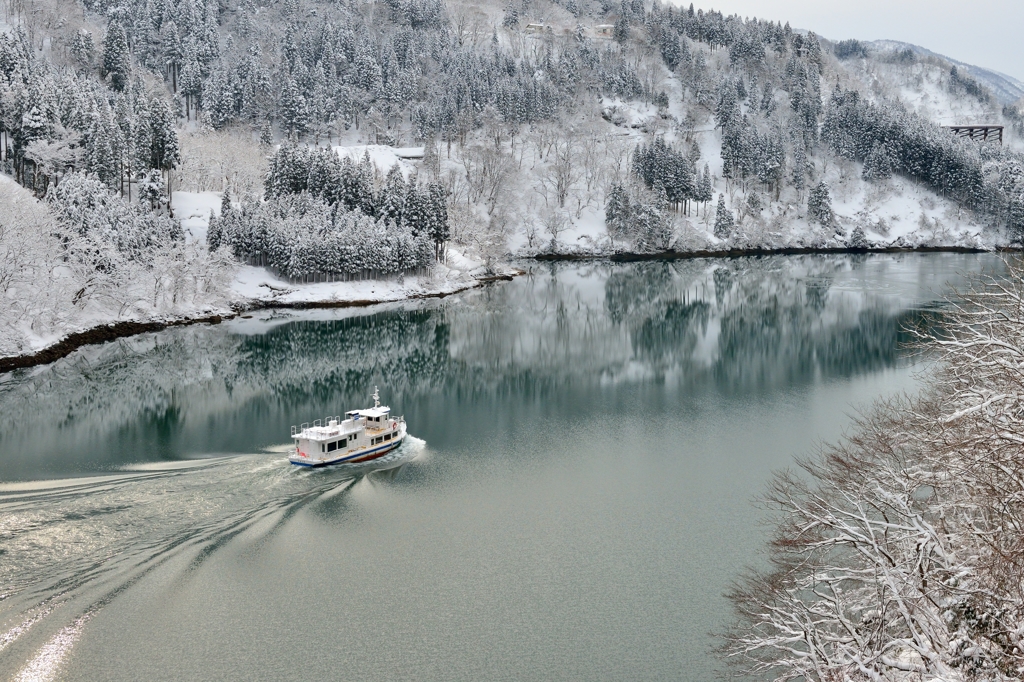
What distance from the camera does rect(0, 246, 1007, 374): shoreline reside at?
45312 mm

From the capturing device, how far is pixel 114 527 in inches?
875

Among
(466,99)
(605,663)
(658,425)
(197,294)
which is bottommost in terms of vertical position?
(605,663)

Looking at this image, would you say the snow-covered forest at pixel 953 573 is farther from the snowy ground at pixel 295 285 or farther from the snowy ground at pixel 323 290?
the snowy ground at pixel 295 285

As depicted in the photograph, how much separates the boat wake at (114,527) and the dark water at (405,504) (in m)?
0.08

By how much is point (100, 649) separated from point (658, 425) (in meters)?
23.8

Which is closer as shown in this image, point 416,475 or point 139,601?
point 139,601

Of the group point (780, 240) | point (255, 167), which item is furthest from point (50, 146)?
point (780, 240)

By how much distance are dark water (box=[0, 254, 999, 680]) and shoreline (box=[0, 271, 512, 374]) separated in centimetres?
160

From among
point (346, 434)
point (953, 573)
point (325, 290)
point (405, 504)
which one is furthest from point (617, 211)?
point (953, 573)

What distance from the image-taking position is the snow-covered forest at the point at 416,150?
6331 cm

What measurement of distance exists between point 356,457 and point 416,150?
9484 centimetres

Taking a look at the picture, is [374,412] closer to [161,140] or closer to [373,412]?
[373,412]

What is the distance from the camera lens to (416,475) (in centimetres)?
2830

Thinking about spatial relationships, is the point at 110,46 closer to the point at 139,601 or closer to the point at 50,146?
the point at 50,146
